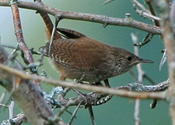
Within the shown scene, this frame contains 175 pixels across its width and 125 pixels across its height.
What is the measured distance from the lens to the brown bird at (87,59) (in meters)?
3.63

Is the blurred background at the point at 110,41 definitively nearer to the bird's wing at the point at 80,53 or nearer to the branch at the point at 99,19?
the bird's wing at the point at 80,53

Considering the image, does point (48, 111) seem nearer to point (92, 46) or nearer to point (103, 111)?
point (92, 46)

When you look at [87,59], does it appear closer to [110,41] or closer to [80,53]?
[80,53]

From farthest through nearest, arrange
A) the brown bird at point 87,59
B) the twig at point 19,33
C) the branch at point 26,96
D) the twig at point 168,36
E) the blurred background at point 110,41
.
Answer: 1. the blurred background at point 110,41
2. the brown bird at point 87,59
3. the twig at point 19,33
4. the branch at point 26,96
5. the twig at point 168,36

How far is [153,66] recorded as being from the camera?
4.47 meters

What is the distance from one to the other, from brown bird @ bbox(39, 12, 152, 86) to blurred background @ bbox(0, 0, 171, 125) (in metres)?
0.15

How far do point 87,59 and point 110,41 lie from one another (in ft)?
4.85

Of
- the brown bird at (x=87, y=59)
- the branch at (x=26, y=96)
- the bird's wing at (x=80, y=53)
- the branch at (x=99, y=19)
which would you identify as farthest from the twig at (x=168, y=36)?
the bird's wing at (x=80, y=53)

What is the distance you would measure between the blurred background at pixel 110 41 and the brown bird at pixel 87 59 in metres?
0.15

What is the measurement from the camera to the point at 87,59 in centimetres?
371

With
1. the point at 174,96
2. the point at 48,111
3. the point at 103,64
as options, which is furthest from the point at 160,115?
the point at 174,96

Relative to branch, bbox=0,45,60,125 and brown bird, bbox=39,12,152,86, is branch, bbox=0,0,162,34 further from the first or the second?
brown bird, bbox=39,12,152,86

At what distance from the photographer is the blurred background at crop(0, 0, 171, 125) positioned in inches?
164

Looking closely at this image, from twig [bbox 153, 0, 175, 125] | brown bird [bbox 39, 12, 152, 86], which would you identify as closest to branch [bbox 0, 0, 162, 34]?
brown bird [bbox 39, 12, 152, 86]
